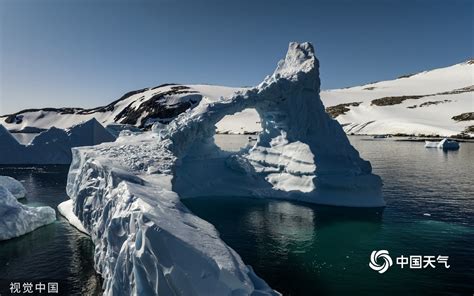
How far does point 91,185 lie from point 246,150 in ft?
56.6

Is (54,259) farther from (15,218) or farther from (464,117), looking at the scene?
(464,117)

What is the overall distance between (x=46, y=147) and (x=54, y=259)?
36.8m

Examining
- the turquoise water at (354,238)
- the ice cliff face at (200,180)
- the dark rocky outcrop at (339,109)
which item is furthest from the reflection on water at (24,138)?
the dark rocky outcrop at (339,109)

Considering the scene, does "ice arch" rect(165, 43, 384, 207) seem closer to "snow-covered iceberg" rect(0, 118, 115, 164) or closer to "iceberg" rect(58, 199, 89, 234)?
"iceberg" rect(58, 199, 89, 234)

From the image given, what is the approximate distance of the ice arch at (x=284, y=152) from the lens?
1051 inches

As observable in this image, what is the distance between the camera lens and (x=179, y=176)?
94.4 feet

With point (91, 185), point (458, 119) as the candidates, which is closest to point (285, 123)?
point (91, 185)

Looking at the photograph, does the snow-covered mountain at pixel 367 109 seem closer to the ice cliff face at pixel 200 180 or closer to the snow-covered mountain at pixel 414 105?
the snow-covered mountain at pixel 414 105

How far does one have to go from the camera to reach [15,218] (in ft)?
67.7

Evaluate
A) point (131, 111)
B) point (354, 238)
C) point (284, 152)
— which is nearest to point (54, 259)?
point (354, 238)

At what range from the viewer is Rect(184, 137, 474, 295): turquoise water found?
14.7m

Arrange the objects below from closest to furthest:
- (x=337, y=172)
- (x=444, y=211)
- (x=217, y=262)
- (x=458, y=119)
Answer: (x=217, y=262)
(x=444, y=211)
(x=337, y=172)
(x=458, y=119)

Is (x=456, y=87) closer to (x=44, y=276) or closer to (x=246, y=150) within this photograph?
(x=246, y=150)

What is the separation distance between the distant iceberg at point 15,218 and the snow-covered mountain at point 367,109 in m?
83.0
